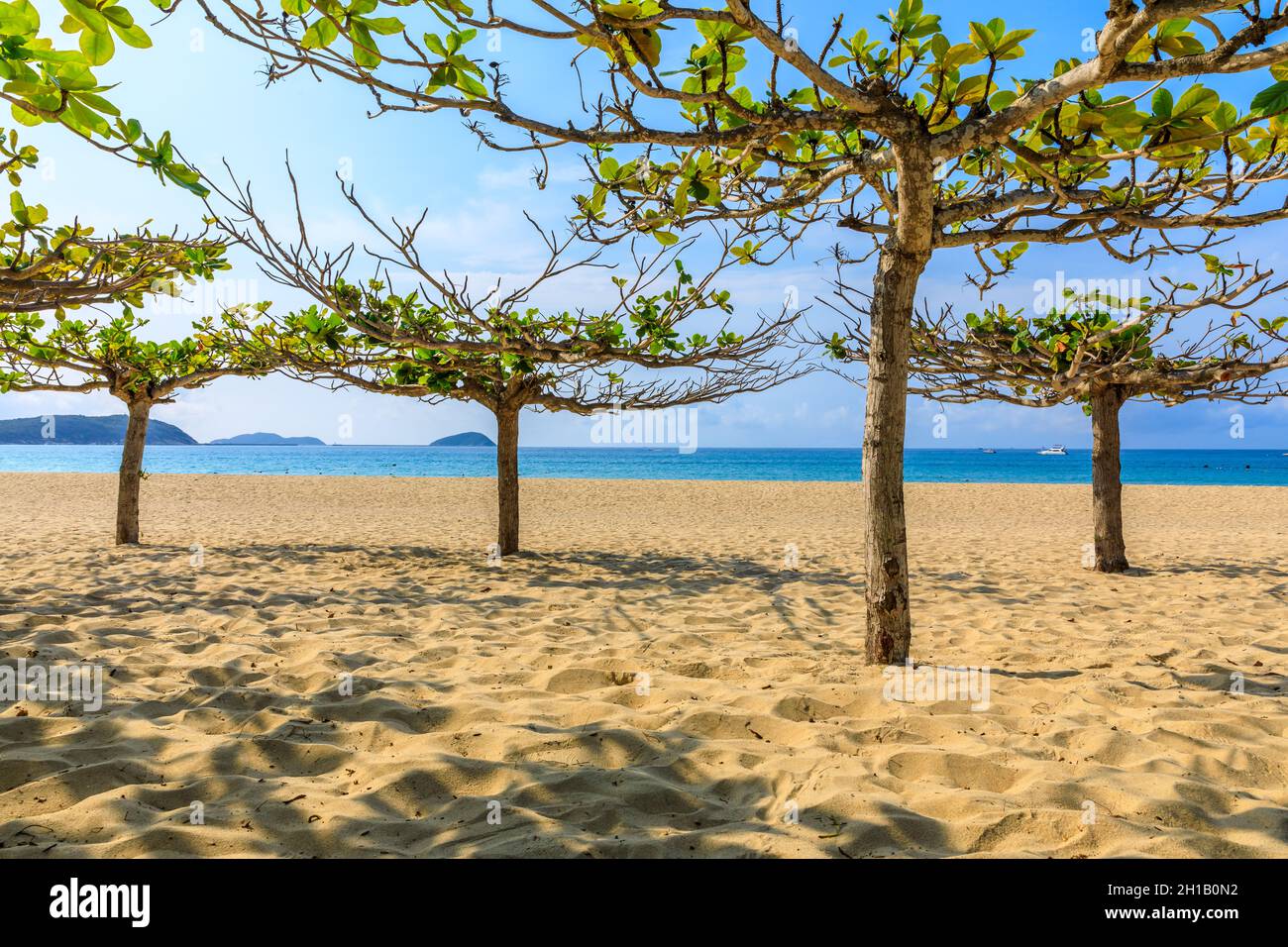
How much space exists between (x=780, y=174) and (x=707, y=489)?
2182 cm

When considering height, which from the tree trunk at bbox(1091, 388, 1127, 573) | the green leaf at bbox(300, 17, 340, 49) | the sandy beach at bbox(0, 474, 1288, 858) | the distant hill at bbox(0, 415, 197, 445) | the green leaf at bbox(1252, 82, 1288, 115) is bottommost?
the sandy beach at bbox(0, 474, 1288, 858)

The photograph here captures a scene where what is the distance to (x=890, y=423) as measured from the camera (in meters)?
4.34

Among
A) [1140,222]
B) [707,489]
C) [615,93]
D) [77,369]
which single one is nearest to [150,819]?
[615,93]

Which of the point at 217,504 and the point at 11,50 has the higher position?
the point at 11,50

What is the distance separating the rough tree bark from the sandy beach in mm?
537

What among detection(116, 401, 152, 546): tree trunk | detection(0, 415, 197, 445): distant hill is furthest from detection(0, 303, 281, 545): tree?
detection(0, 415, 197, 445): distant hill

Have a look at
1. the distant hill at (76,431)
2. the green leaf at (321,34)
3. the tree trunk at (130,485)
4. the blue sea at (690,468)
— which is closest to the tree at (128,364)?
the tree trunk at (130,485)

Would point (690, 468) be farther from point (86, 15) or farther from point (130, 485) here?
point (86, 15)

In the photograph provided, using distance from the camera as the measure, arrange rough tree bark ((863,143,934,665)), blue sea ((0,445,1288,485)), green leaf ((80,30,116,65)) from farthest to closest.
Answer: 1. blue sea ((0,445,1288,485))
2. rough tree bark ((863,143,934,665))
3. green leaf ((80,30,116,65))

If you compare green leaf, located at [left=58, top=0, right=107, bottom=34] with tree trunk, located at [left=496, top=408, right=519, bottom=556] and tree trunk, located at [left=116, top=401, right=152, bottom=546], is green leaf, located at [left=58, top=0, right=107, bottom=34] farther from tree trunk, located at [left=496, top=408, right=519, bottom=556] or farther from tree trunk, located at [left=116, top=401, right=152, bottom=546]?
tree trunk, located at [left=116, top=401, right=152, bottom=546]

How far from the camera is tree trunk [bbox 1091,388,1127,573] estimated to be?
339 inches

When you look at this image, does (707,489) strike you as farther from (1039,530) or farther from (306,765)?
(306,765)
